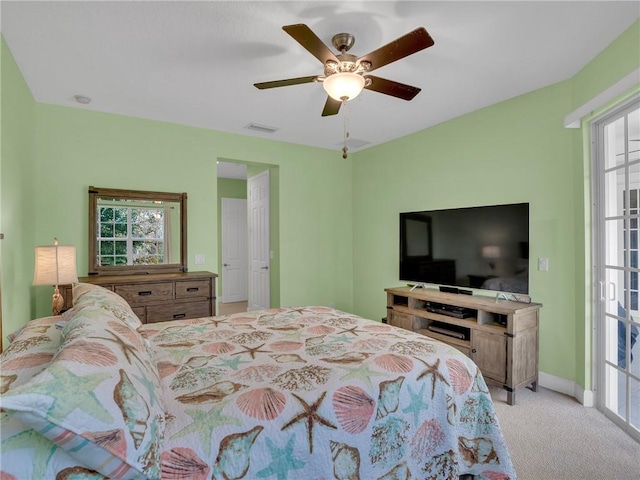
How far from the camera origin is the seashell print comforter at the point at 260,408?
2.89 feet

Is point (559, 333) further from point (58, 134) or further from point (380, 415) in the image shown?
point (58, 134)

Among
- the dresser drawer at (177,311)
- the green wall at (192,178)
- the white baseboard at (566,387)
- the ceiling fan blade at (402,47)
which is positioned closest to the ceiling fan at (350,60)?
the ceiling fan blade at (402,47)

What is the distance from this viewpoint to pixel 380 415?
54.5 inches

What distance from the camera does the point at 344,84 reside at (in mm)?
2133

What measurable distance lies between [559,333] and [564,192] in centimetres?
122

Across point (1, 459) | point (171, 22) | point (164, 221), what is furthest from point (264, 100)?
point (1, 459)

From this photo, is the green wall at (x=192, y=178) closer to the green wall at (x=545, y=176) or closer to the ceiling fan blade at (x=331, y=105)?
the green wall at (x=545, y=176)

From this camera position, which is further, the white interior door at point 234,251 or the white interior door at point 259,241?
the white interior door at point 234,251

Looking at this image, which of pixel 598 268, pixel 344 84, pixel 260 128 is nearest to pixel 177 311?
pixel 260 128

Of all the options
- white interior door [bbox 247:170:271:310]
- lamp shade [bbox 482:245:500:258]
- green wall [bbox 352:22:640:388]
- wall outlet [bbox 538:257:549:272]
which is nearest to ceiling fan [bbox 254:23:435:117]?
green wall [bbox 352:22:640:388]

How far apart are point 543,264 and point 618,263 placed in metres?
0.60

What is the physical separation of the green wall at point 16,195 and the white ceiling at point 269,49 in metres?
0.23

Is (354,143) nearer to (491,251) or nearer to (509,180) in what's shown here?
(509,180)

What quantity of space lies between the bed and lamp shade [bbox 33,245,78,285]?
0.89 meters
